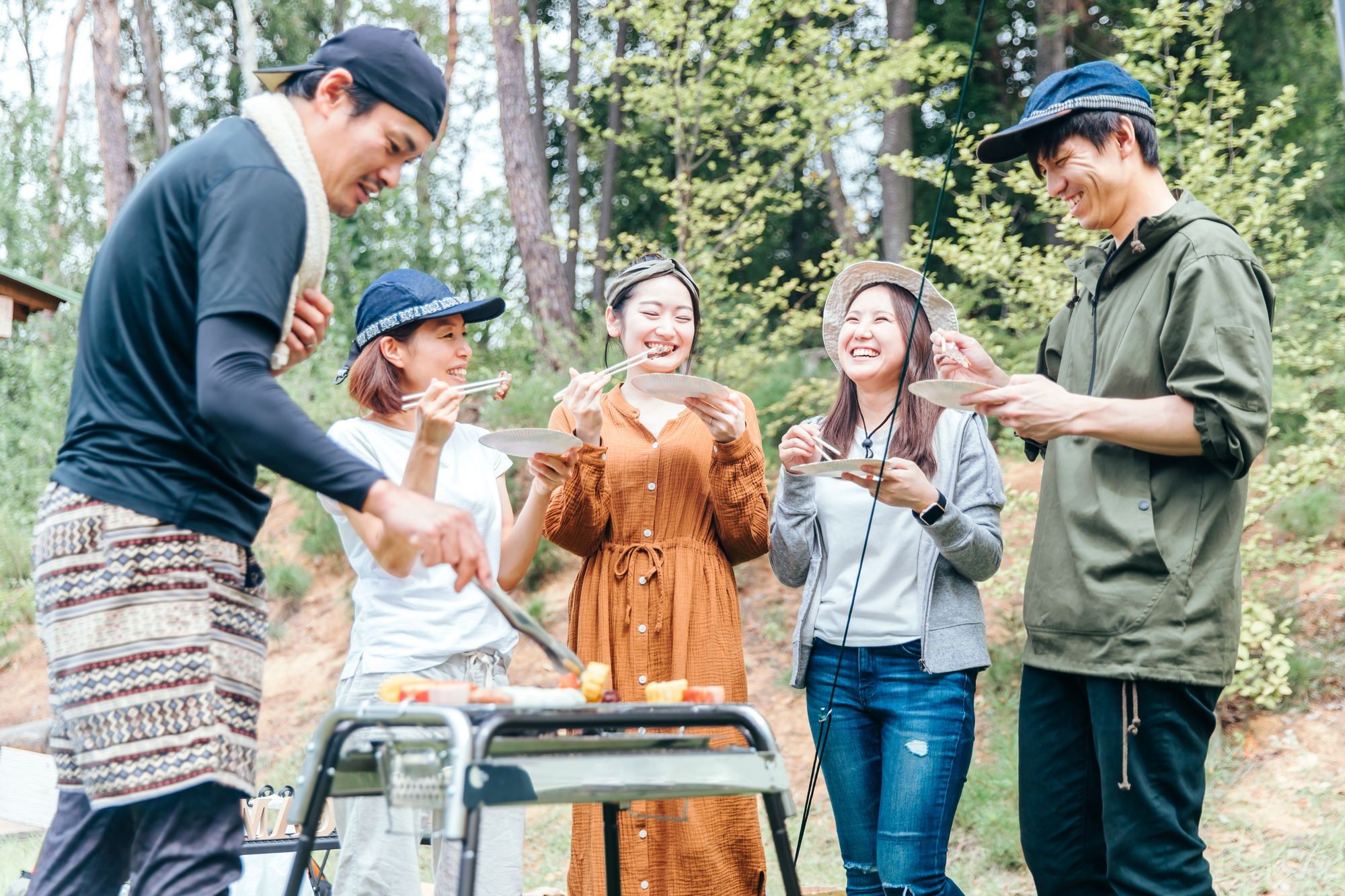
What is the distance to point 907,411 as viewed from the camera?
111 inches

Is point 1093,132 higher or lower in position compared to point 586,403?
higher

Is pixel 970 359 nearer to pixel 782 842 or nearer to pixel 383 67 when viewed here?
Result: pixel 782 842

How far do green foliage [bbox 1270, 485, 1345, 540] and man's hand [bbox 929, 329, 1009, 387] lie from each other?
4014 mm

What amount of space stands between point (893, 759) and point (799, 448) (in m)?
0.79

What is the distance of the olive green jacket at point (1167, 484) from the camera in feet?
6.74

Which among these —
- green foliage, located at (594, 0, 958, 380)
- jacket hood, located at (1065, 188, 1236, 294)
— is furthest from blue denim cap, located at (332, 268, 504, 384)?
green foliage, located at (594, 0, 958, 380)

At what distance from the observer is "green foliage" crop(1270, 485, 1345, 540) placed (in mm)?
5758

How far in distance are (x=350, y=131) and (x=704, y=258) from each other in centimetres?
490

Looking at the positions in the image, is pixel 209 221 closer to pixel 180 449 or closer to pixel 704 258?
pixel 180 449

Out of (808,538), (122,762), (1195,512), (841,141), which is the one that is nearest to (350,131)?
(122,762)

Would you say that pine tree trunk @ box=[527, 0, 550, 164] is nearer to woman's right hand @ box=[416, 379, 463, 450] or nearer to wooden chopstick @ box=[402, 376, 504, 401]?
wooden chopstick @ box=[402, 376, 504, 401]

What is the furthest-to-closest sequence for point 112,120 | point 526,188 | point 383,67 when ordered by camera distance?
point 112,120
point 526,188
point 383,67

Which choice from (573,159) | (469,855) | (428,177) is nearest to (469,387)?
(469,855)

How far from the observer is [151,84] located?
14922 millimetres
